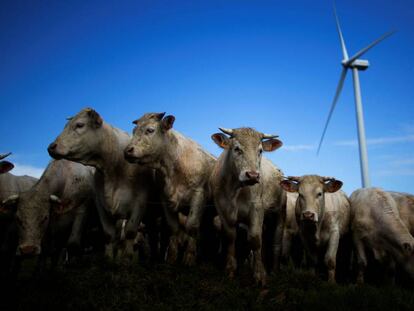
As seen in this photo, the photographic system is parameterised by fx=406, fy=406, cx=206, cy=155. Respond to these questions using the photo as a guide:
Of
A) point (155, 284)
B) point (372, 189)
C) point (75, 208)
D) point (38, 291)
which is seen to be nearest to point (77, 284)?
point (38, 291)

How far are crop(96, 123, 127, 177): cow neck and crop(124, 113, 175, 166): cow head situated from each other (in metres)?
0.76

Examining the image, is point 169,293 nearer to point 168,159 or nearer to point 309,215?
point 168,159

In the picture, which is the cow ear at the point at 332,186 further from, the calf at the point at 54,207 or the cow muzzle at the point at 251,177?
the calf at the point at 54,207

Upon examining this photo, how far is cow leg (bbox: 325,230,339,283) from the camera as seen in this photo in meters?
10.2

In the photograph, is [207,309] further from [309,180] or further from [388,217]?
[388,217]

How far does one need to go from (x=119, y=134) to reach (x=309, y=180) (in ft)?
17.0

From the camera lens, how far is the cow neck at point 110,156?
1002cm

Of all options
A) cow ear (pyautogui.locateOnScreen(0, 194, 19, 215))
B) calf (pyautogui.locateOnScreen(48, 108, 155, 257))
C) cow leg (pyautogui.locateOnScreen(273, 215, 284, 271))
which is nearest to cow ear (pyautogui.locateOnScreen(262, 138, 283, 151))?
cow leg (pyautogui.locateOnScreen(273, 215, 284, 271))

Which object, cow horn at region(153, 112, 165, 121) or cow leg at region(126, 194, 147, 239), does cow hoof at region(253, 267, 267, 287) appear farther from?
cow horn at region(153, 112, 165, 121)

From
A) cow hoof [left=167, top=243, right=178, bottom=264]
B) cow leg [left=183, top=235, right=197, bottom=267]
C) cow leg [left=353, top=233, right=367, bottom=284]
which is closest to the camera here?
cow leg [left=183, top=235, right=197, bottom=267]

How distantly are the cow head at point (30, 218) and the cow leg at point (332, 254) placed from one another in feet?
23.1

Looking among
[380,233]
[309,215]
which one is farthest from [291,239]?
[309,215]

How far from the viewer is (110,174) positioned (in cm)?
1005

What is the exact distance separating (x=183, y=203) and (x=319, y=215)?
357 cm
